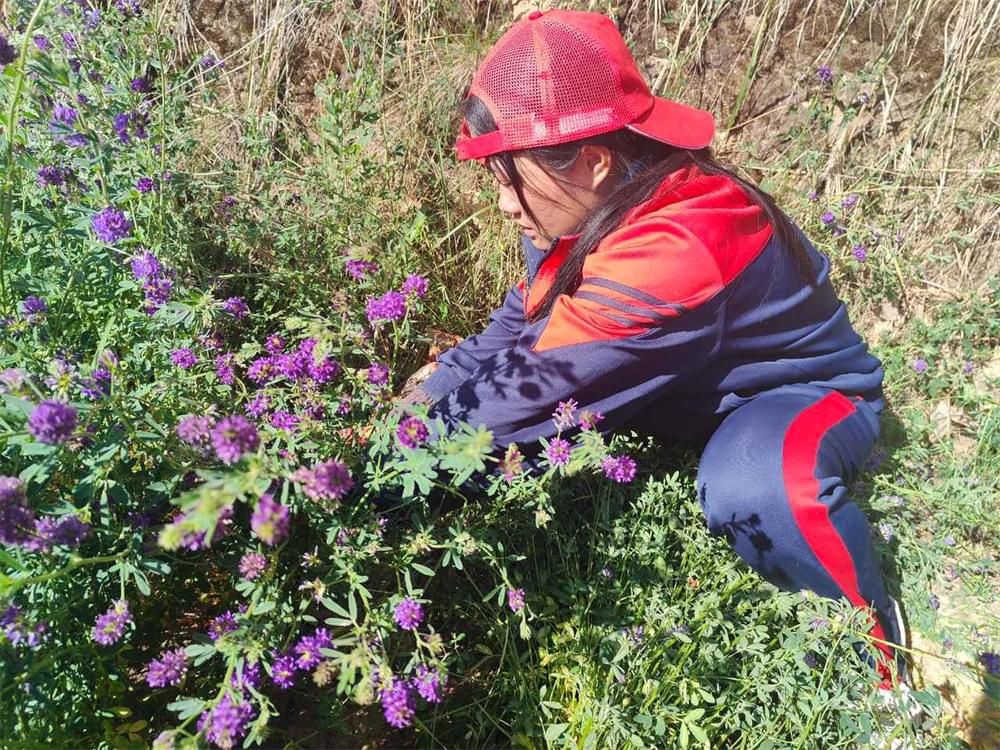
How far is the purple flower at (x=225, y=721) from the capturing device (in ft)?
3.38

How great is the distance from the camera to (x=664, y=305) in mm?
1528

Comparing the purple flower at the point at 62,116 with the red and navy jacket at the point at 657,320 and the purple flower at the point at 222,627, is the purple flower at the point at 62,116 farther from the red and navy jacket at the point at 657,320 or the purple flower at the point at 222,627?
the purple flower at the point at 222,627

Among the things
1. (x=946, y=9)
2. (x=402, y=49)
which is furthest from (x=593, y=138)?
(x=946, y=9)

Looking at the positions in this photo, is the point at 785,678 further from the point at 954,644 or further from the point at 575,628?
the point at 954,644

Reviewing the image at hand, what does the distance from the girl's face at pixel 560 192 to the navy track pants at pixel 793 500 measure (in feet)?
2.31

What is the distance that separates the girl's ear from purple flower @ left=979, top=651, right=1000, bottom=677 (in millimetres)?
1585

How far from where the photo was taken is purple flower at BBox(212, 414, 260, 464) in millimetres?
960

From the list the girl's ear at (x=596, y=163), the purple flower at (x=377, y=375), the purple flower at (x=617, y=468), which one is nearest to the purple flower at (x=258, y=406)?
the purple flower at (x=377, y=375)

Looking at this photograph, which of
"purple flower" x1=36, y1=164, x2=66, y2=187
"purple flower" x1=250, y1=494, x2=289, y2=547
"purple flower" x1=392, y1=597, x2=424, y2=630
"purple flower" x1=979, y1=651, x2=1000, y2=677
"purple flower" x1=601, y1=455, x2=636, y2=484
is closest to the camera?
"purple flower" x1=250, y1=494, x2=289, y2=547

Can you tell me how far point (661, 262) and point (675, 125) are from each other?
404mm

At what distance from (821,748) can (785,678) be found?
22cm

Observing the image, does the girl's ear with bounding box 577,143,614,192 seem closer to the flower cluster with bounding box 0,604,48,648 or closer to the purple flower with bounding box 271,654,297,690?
the purple flower with bounding box 271,654,297,690

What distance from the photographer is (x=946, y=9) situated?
2.75 meters

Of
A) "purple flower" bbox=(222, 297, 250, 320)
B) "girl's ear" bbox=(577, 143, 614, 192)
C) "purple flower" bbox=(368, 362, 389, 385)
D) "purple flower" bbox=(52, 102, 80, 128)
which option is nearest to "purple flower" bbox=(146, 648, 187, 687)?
"purple flower" bbox=(368, 362, 389, 385)
